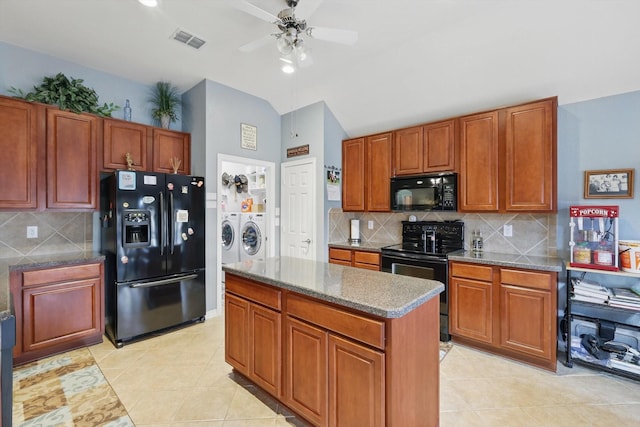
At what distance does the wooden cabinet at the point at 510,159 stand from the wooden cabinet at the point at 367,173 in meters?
0.93

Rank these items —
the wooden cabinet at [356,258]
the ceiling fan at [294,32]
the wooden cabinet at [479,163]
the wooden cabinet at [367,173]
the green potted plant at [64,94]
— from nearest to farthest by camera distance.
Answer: the ceiling fan at [294,32], the green potted plant at [64,94], the wooden cabinet at [479,163], the wooden cabinet at [356,258], the wooden cabinet at [367,173]

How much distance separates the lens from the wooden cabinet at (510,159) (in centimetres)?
260

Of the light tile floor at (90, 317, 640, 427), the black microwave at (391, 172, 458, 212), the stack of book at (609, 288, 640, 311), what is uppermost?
the black microwave at (391, 172, 458, 212)

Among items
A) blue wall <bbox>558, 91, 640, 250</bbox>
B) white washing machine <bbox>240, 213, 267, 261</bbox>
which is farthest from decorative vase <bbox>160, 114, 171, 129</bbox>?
blue wall <bbox>558, 91, 640, 250</bbox>

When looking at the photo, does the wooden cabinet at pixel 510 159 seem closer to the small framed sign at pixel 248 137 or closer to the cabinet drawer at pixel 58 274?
the small framed sign at pixel 248 137

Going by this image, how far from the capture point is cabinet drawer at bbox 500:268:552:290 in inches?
95.6

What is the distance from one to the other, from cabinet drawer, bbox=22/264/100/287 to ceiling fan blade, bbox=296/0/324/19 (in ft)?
9.85

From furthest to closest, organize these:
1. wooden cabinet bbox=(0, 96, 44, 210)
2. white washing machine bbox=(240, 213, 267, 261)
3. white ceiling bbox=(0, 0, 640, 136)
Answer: white washing machine bbox=(240, 213, 267, 261) < wooden cabinet bbox=(0, 96, 44, 210) < white ceiling bbox=(0, 0, 640, 136)

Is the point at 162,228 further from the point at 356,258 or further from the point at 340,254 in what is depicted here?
the point at 356,258

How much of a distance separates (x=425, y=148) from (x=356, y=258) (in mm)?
1610

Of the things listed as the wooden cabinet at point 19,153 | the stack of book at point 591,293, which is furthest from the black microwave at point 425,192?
the wooden cabinet at point 19,153

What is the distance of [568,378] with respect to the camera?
2.34 meters

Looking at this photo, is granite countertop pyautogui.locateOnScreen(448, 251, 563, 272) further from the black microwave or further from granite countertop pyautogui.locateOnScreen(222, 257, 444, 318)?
granite countertop pyautogui.locateOnScreen(222, 257, 444, 318)

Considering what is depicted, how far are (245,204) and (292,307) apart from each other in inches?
155
